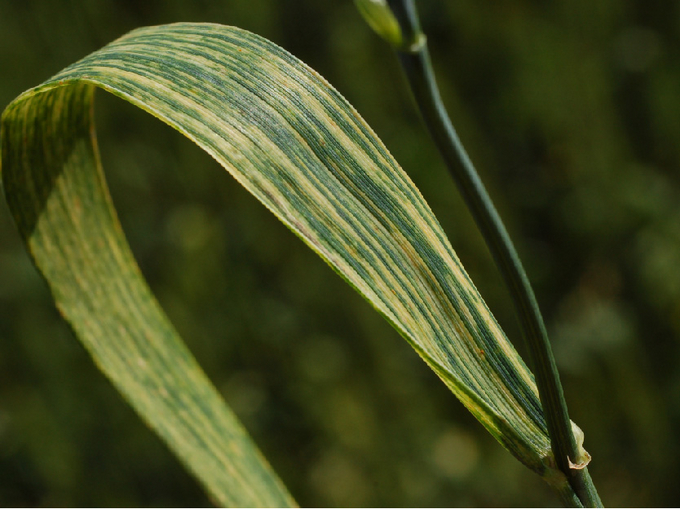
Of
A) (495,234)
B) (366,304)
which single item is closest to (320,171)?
(495,234)

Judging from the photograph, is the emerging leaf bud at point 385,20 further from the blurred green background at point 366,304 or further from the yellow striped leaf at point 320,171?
the blurred green background at point 366,304

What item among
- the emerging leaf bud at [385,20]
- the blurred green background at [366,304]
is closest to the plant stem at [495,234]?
the emerging leaf bud at [385,20]

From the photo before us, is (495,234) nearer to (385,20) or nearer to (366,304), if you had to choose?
(385,20)

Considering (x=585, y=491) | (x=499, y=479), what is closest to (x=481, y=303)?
(x=585, y=491)

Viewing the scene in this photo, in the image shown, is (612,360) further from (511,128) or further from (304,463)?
(304,463)

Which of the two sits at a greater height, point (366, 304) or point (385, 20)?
point (385, 20)

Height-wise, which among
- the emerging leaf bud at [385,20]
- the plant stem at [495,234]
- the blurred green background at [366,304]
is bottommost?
the blurred green background at [366,304]
